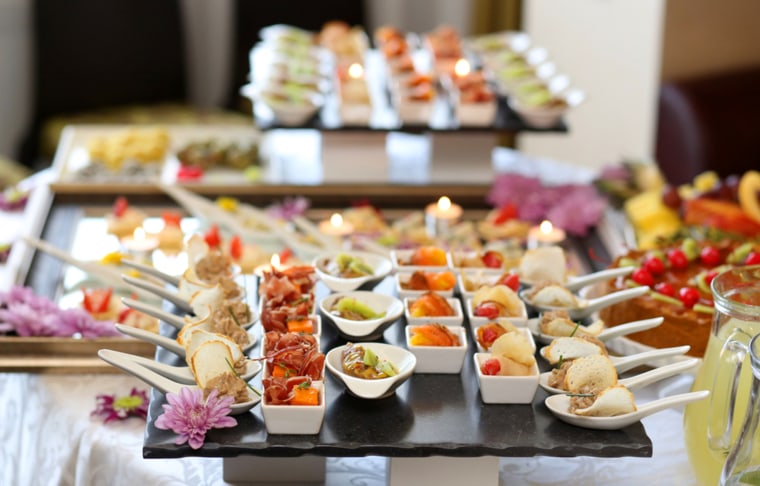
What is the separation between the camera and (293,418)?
1522mm

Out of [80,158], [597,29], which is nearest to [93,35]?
[80,158]

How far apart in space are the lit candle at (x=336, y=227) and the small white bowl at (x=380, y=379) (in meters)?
1.03

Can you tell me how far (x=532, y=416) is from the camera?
161 cm

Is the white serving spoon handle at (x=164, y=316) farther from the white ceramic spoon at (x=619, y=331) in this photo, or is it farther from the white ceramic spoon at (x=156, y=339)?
the white ceramic spoon at (x=619, y=331)

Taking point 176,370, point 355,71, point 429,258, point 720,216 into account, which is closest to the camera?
point 176,370

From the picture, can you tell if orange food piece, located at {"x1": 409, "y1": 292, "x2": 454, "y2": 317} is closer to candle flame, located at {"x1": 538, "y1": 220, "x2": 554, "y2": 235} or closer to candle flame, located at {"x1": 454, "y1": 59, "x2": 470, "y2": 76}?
candle flame, located at {"x1": 538, "y1": 220, "x2": 554, "y2": 235}

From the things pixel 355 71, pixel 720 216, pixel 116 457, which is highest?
pixel 355 71

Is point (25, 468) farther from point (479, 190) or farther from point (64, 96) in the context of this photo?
point (64, 96)

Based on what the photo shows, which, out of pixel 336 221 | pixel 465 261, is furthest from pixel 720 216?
pixel 336 221

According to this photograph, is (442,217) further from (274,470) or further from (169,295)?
(274,470)

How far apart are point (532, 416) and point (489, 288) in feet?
1.19

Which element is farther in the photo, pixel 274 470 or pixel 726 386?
pixel 274 470

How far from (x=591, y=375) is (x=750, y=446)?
262 millimetres

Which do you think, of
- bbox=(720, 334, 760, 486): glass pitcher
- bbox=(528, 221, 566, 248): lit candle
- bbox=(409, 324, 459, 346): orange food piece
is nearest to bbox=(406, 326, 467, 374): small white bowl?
bbox=(409, 324, 459, 346): orange food piece
